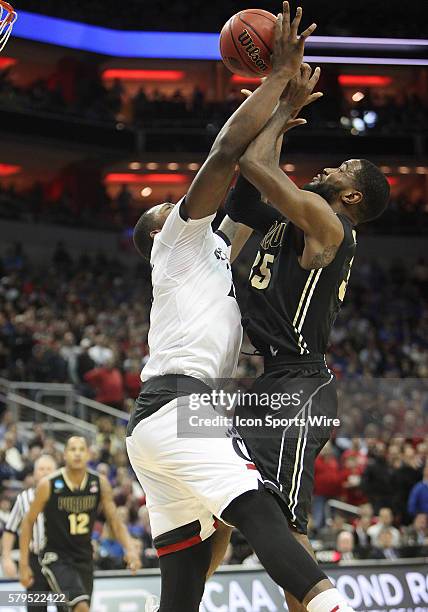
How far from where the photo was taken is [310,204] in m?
4.01

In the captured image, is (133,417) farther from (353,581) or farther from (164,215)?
(353,581)

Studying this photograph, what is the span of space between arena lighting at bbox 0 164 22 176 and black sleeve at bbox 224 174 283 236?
82.8 ft

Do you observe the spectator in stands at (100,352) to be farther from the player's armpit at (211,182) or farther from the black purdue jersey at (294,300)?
the player's armpit at (211,182)

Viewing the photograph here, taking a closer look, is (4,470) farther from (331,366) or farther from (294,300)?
(294,300)

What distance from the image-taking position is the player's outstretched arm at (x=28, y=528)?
746 cm

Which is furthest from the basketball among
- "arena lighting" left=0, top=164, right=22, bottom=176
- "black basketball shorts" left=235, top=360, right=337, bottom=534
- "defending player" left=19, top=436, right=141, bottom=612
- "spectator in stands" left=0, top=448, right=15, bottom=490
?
"arena lighting" left=0, top=164, right=22, bottom=176

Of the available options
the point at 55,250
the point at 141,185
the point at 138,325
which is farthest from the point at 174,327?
the point at 141,185

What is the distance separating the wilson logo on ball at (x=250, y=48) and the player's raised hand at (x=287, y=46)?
22 centimetres

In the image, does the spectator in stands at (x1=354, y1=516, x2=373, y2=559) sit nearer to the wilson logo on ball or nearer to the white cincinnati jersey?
the white cincinnati jersey

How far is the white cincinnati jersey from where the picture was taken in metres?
4.15

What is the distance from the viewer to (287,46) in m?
4.08

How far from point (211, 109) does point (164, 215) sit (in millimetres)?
22420

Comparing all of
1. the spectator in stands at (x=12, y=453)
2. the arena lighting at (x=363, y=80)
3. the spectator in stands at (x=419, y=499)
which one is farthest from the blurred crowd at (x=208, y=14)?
the spectator in stands at (x=12, y=453)

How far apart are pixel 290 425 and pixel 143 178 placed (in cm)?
2617
